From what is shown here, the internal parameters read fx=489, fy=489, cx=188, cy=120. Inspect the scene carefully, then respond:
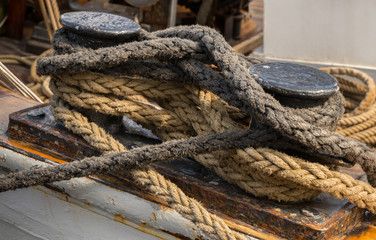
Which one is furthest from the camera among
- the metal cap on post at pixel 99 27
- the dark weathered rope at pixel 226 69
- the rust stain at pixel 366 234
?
the metal cap on post at pixel 99 27

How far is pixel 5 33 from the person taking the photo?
374 centimetres

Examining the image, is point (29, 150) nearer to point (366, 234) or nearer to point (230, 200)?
point (230, 200)

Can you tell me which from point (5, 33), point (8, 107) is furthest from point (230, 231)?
point (5, 33)

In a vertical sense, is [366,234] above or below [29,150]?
below

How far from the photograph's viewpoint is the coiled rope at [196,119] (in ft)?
3.66

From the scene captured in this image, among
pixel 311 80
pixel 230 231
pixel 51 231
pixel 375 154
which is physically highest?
pixel 311 80

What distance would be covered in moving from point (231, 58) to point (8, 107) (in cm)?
89

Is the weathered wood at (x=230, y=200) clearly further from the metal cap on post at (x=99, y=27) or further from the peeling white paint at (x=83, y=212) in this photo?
the metal cap on post at (x=99, y=27)

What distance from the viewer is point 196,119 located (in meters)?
1.32

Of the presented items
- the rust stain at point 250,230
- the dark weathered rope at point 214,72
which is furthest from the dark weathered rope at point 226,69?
the rust stain at point 250,230

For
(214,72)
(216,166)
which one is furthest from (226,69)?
(216,166)

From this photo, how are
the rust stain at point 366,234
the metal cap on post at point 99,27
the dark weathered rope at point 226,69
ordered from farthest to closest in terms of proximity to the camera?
the metal cap on post at point 99,27
the rust stain at point 366,234
the dark weathered rope at point 226,69

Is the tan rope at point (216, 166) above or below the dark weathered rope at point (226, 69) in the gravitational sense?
below

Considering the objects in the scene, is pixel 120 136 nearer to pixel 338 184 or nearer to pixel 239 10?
pixel 338 184
